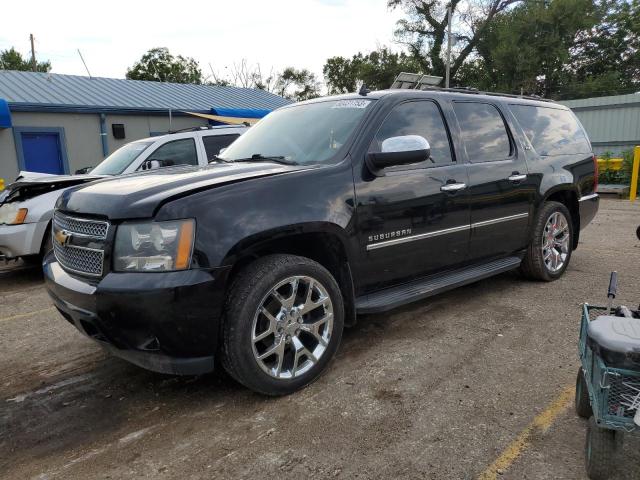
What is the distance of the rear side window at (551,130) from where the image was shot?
16.0 ft

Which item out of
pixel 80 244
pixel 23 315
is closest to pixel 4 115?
pixel 23 315

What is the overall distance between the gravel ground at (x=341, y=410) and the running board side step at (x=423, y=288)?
355 millimetres

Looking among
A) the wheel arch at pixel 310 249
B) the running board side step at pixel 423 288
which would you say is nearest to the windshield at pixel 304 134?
the wheel arch at pixel 310 249

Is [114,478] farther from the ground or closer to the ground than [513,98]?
closer to the ground

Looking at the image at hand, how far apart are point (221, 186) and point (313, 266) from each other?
0.72 meters

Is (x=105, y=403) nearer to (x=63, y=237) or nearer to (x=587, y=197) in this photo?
(x=63, y=237)

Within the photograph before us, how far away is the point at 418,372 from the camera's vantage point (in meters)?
3.21

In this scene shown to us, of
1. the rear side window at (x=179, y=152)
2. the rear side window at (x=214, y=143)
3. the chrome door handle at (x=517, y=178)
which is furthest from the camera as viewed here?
the rear side window at (x=214, y=143)

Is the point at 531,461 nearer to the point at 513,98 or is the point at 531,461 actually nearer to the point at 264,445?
the point at 264,445

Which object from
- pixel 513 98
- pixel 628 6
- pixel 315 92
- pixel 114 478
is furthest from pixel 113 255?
pixel 315 92

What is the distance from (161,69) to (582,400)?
55915mm

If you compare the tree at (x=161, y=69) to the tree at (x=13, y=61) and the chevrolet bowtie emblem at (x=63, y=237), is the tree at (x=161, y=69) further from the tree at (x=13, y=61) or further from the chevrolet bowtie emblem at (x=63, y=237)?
the chevrolet bowtie emblem at (x=63, y=237)

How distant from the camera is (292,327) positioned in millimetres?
2934

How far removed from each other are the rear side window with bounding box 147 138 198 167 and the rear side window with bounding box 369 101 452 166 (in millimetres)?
A: 4084
